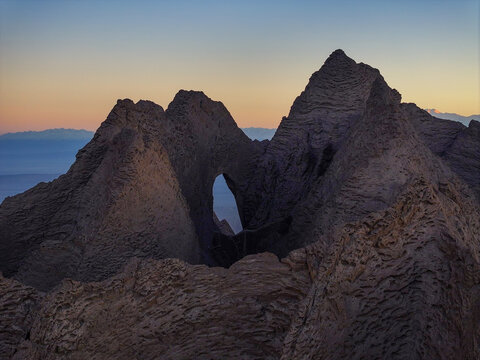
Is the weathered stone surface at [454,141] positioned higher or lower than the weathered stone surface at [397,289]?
higher

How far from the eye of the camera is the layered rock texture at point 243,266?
157 inches

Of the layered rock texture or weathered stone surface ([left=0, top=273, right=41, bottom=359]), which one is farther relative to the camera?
the layered rock texture

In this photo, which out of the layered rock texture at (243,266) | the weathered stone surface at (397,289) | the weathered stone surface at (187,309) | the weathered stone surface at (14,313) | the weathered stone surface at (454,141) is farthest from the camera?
the weathered stone surface at (454,141)

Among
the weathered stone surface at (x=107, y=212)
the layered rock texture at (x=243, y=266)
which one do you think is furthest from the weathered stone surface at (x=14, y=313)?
the weathered stone surface at (x=107, y=212)

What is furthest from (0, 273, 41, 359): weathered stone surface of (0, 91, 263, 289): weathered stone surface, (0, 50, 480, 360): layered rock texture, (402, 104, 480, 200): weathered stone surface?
(402, 104, 480, 200): weathered stone surface

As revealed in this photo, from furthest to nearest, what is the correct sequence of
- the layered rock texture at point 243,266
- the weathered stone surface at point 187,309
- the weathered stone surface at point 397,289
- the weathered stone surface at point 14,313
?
the weathered stone surface at point 397,289 < the layered rock texture at point 243,266 < the weathered stone surface at point 187,309 < the weathered stone surface at point 14,313

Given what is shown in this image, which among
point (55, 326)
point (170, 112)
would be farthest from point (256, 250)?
point (55, 326)

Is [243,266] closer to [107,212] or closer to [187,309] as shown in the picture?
[187,309]

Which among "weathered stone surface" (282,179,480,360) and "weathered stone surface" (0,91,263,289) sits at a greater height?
"weathered stone surface" (0,91,263,289)

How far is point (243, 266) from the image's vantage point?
449cm

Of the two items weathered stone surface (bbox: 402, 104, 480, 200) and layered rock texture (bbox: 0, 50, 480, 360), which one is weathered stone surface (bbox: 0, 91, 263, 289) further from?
weathered stone surface (bbox: 402, 104, 480, 200)

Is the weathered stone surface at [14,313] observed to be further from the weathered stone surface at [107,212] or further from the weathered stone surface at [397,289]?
the weathered stone surface at [397,289]

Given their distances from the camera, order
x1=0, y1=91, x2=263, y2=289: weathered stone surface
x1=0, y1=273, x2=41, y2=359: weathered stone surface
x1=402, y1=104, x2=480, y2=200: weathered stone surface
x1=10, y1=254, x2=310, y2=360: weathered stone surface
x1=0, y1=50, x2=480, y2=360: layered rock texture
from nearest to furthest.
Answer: x1=0, y1=273, x2=41, y2=359: weathered stone surface → x1=10, y1=254, x2=310, y2=360: weathered stone surface → x1=0, y1=50, x2=480, y2=360: layered rock texture → x1=0, y1=91, x2=263, y2=289: weathered stone surface → x1=402, y1=104, x2=480, y2=200: weathered stone surface

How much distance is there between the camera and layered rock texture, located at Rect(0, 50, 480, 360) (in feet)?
13.1
